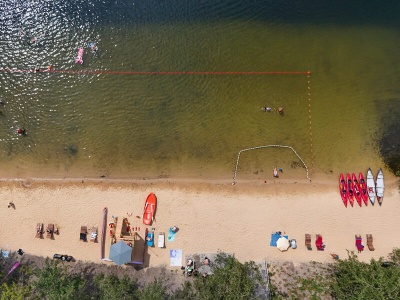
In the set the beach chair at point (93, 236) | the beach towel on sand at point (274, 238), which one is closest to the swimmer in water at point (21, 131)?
the beach chair at point (93, 236)

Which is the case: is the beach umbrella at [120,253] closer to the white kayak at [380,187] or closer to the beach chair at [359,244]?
the beach chair at [359,244]

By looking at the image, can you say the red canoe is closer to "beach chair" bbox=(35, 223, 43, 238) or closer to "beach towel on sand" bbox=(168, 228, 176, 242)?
"beach towel on sand" bbox=(168, 228, 176, 242)

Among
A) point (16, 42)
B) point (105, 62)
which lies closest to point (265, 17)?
point (105, 62)

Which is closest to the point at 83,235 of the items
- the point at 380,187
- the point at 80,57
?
the point at 80,57

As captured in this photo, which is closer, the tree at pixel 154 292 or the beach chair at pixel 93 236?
the tree at pixel 154 292

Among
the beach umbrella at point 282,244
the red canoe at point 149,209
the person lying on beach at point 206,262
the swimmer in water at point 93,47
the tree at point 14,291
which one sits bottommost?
the tree at point 14,291

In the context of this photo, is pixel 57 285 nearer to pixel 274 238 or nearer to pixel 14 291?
pixel 14 291

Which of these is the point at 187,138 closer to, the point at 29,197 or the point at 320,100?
→ the point at 320,100
